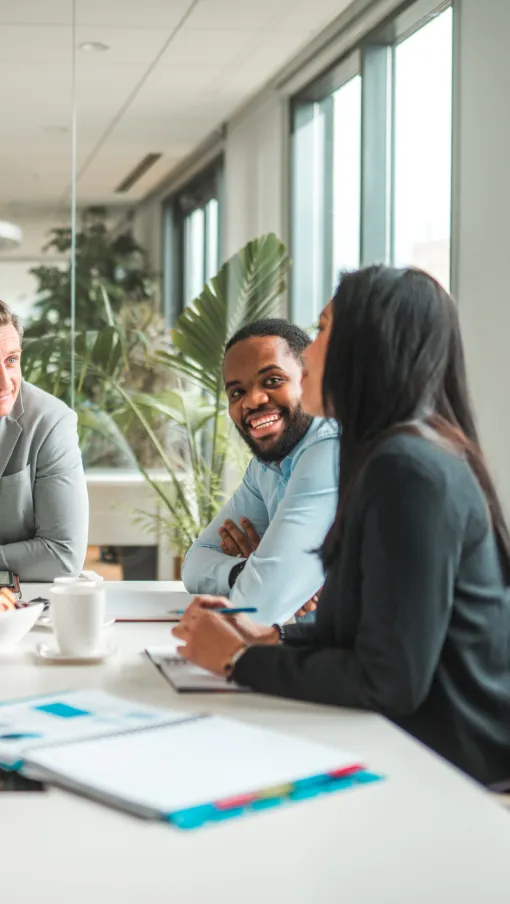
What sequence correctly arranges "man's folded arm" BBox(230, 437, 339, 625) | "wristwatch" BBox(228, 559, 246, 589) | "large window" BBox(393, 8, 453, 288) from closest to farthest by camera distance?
"man's folded arm" BBox(230, 437, 339, 625) < "wristwatch" BBox(228, 559, 246, 589) < "large window" BBox(393, 8, 453, 288)

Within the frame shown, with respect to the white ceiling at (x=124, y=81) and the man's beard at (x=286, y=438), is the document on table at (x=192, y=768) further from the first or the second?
the white ceiling at (x=124, y=81)

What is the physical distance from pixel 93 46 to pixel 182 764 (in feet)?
13.2

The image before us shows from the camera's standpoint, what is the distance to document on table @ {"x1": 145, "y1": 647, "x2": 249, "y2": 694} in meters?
1.30

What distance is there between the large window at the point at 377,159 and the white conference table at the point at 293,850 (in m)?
2.97

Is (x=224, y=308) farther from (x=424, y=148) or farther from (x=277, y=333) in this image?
(x=277, y=333)

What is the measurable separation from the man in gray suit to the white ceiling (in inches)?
77.1

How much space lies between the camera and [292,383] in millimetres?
2512

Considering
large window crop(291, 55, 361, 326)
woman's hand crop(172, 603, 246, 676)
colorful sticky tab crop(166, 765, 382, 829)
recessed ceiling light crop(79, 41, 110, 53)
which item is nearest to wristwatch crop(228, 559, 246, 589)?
woman's hand crop(172, 603, 246, 676)

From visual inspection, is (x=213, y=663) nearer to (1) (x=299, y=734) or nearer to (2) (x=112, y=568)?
→ (1) (x=299, y=734)

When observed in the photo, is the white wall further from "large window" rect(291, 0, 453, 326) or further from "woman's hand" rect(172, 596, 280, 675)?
"woman's hand" rect(172, 596, 280, 675)

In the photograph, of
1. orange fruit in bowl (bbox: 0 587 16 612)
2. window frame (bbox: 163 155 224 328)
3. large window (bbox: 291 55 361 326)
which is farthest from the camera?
window frame (bbox: 163 155 224 328)

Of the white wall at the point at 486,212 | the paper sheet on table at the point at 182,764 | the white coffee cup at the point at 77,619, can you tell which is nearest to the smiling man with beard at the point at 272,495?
the white coffee cup at the point at 77,619

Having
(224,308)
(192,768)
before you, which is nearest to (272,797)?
(192,768)

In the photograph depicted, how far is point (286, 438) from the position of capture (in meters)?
2.45
